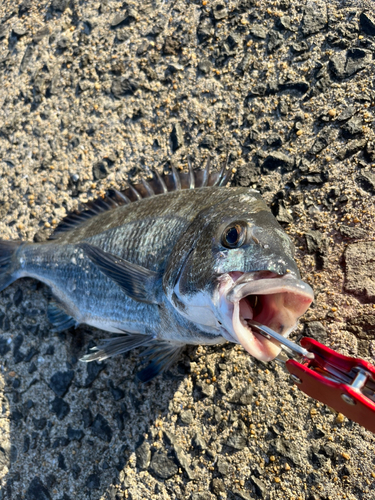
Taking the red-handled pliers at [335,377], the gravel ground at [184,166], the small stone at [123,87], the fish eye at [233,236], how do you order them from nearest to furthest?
the red-handled pliers at [335,377]
the fish eye at [233,236]
the gravel ground at [184,166]
the small stone at [123,87]

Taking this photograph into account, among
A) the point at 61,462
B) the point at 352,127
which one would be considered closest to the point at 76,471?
the point at 61,462

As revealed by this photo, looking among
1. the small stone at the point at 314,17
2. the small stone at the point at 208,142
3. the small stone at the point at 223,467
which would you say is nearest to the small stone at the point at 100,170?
the small stone at the point at 208,142

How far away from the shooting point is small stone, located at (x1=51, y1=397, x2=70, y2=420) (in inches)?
104

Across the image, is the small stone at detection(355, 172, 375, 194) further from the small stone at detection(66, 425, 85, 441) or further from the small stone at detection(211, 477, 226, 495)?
the small stone at detection(66, 425, 85, 441)

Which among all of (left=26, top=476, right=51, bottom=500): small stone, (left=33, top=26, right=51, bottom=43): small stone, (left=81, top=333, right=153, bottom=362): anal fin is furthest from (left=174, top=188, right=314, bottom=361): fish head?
(left=33, top=26, right=51, bottom=43): small stone

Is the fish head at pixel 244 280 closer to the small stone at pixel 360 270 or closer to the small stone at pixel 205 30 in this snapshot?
the small stone at pixel 360 270

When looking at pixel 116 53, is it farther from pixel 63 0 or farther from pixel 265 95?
pixel 265 95

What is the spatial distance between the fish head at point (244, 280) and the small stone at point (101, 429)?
1.20 m

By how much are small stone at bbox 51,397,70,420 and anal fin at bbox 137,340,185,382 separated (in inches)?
26.1

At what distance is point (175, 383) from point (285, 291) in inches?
53.7

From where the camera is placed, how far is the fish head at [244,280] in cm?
151

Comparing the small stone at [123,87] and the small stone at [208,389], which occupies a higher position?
the small stone at [123,87]

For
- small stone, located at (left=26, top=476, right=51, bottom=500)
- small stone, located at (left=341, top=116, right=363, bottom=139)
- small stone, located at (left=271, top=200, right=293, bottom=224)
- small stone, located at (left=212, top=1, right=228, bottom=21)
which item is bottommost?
small stone, located at (left=26, top=476, right=51, bottom=500)

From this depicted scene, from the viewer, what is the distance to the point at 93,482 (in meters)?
2.47
